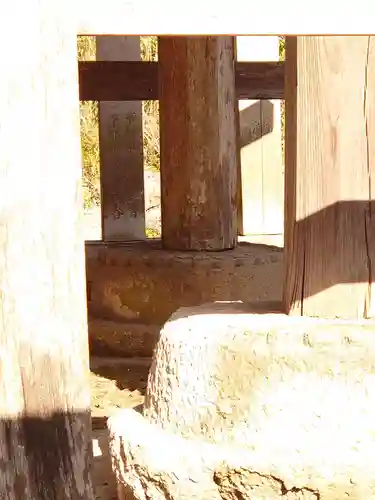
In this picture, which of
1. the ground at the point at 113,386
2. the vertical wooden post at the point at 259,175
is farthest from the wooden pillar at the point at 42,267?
the vertical wooden post at the point at 259,175

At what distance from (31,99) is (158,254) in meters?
3.32

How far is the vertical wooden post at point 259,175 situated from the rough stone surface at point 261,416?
5.05m

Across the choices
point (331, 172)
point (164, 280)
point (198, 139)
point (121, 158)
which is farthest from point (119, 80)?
point (331, 172)

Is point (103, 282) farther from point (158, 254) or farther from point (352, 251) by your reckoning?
point (352, 251)

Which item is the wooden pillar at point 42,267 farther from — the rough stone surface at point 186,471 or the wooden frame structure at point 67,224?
the rough stone surface at point 186,471

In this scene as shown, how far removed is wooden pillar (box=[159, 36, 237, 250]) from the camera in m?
5.17

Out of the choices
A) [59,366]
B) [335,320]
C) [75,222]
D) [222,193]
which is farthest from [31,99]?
[222,193]

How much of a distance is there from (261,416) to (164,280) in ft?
9.63

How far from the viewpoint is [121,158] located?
7.15 m

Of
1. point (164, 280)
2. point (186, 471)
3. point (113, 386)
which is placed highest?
point (164, 280)

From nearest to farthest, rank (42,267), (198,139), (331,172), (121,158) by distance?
1. (42,267)
2. (331,172)
3. (198,139)
4. (121,158)

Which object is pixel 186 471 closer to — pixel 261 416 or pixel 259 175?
pixel 261 416

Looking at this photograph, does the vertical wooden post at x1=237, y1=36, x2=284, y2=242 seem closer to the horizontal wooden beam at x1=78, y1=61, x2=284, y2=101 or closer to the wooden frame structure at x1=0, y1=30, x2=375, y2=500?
the horizontal wooden beam at x1=78, y1=61, x2=284, y2=101

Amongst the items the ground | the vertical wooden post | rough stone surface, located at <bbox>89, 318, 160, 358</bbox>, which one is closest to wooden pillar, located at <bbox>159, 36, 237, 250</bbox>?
rough stone surface, located at <bbox>89, 318, 160, 358</bbox>
